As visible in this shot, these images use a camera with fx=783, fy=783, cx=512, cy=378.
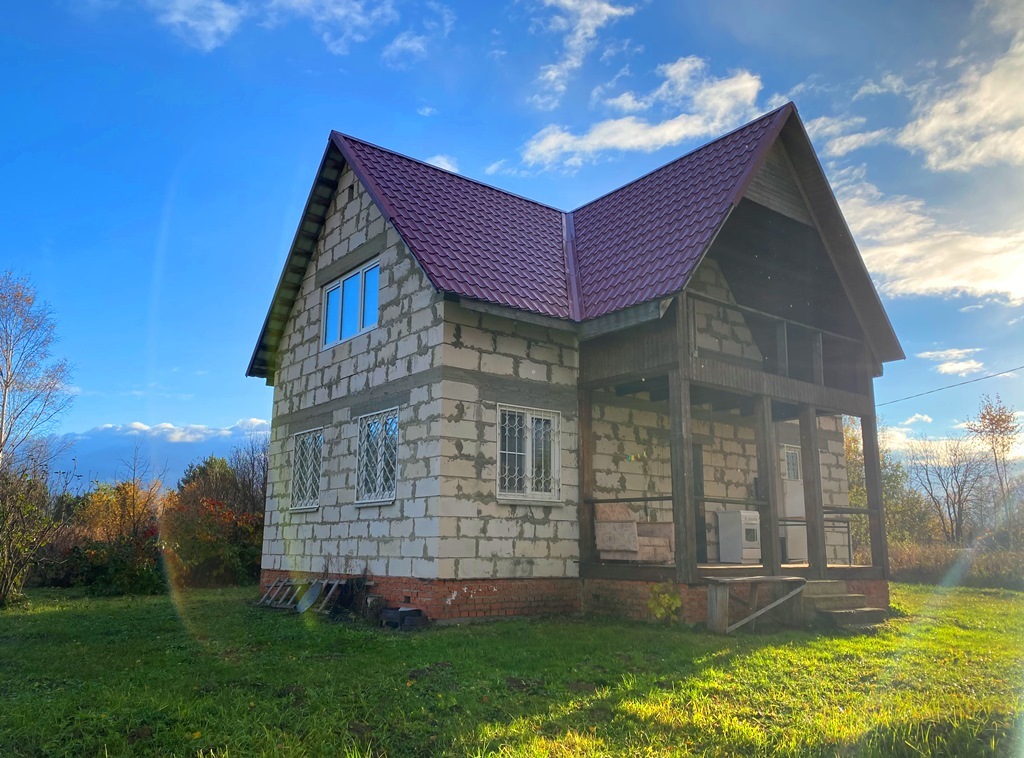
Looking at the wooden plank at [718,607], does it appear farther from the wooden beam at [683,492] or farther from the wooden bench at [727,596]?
the wooden beam at [683,492]

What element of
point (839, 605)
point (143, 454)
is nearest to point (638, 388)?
point (839, 605)

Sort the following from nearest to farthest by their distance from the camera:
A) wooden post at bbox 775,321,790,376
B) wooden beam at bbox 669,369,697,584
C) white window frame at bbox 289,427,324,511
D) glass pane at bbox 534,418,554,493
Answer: wooden beam at bbox 669,369,697,584 < glass pane at bbox 534,418,554,493 < wooden post at bbox 775,321,790,376 < white window frame at bbox 289,427,324,511

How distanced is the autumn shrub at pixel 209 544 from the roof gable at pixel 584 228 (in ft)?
22.6

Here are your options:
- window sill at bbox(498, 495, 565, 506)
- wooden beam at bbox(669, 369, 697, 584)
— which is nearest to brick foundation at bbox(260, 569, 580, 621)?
window sill at bbox(498, 495, 565, 506)

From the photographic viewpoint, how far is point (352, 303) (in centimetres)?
1434

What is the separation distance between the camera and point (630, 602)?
11383 millimetres

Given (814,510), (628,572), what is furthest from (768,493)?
(628,572)

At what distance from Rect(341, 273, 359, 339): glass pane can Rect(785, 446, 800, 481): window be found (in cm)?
934

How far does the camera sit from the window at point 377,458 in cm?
1226

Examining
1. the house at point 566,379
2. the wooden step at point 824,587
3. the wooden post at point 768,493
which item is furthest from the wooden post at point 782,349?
the wooden step at point 824,587

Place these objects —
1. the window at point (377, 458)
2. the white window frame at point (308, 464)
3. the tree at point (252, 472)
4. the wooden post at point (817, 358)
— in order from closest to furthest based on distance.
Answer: the window at point (377, 458) < the wooden post at point (817, 358) < the white window frame at point (308, 464) < the tree at point (252, 472)

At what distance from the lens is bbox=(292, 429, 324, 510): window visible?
47.9 feet

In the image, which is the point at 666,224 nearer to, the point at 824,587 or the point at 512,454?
the point at 512,454

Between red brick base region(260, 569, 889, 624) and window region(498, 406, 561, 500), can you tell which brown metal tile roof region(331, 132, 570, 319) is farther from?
red brick base region(260, 569, 889, 624)
